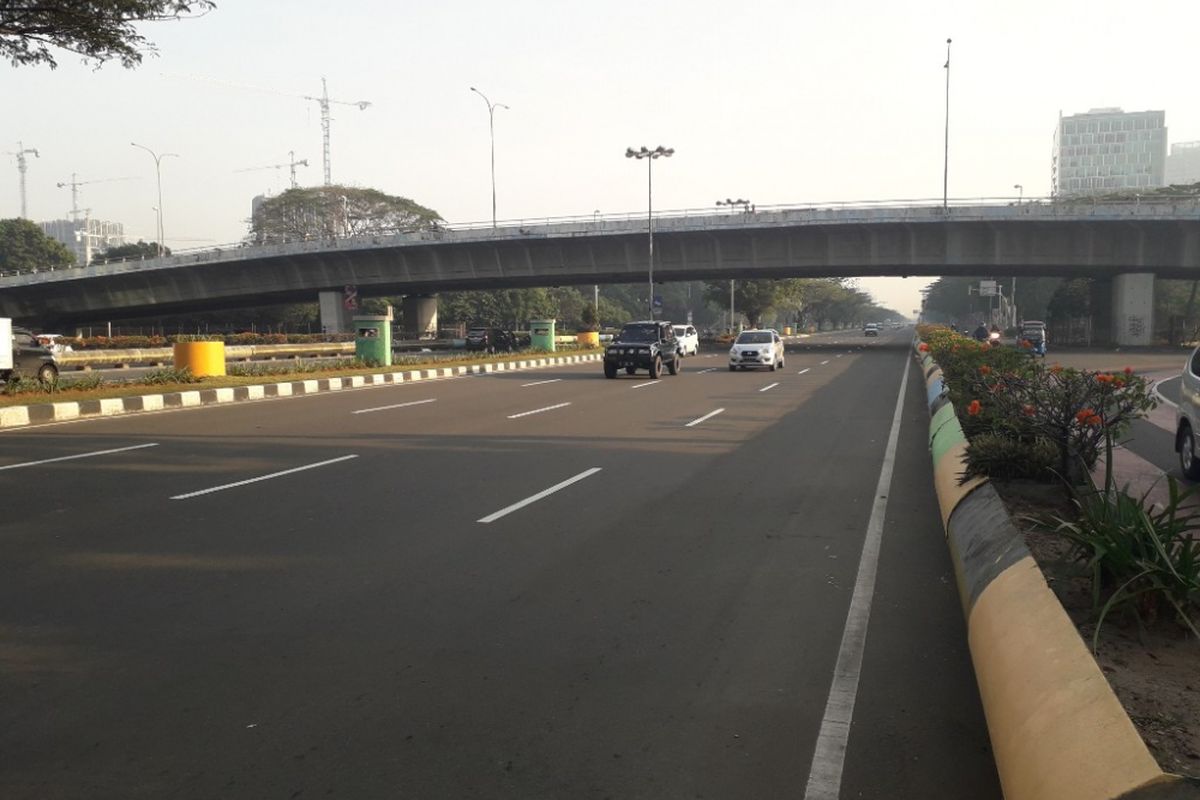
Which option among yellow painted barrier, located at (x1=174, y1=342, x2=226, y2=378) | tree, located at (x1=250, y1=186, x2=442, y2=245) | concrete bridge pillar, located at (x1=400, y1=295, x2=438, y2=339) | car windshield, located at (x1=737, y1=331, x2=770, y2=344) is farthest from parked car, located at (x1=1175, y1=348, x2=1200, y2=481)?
→ tree, located at (x1=250, y1=186, x2=442, y2=245)

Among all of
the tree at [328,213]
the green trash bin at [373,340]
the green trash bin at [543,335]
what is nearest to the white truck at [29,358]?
the green trash bin at [373,340]

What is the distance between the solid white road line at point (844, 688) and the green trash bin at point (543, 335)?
39.9m

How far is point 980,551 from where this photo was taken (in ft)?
18.5

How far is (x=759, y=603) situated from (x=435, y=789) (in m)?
2.81

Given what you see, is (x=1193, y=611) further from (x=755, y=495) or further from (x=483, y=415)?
(x=483, y=415)

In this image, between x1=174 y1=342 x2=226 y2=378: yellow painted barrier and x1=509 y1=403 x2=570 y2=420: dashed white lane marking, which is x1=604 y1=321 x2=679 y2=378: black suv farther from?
x1=174 y1=342 x2=226 y2=378: yellow painted barrier

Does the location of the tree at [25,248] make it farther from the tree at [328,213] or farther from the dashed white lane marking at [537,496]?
the dashed white lane marking at [537,496]

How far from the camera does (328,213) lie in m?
88.6

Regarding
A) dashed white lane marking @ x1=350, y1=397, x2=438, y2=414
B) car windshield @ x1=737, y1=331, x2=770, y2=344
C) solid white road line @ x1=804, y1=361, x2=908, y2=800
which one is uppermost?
car windshield @ x1=737, y1=331, x2=770, y2=344

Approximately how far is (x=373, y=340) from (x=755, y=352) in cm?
1308

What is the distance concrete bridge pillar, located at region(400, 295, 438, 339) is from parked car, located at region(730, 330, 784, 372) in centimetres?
4056

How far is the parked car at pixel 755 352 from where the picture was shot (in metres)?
31.9

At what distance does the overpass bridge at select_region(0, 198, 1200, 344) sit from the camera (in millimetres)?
48156

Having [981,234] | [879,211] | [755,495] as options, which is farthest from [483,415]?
[981,234]
